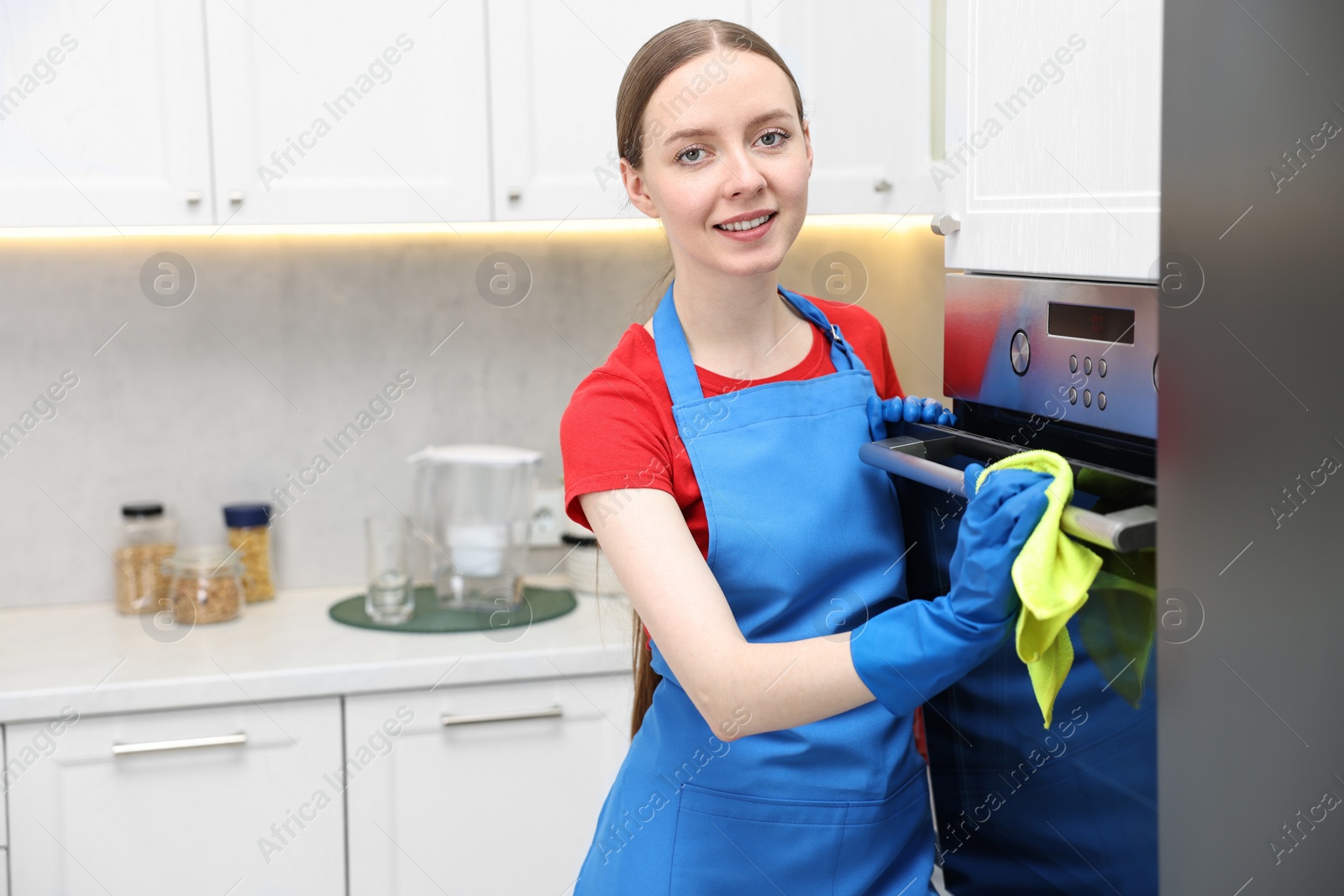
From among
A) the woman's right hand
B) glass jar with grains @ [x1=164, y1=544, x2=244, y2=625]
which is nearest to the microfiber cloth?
the woman's right hand

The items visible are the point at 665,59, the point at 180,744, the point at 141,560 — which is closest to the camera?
the point at 665,59

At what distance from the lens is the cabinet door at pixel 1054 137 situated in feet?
2.43

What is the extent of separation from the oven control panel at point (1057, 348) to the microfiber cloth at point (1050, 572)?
70 millimetres

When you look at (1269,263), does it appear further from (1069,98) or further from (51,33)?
(51,33)

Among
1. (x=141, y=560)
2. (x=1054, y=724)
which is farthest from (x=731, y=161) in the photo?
(x=141, y=560)

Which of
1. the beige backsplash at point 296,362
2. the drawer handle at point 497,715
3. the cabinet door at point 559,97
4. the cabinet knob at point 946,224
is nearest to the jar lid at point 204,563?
the beige backsplash at point 296,362

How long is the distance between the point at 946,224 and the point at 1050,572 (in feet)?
1.35

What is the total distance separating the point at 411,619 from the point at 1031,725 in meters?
1.23

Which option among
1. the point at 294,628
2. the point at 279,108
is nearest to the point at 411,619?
the point at 294,628

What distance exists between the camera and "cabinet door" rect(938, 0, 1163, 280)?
29.2 inches

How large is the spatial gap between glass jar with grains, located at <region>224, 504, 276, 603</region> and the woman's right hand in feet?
4.97

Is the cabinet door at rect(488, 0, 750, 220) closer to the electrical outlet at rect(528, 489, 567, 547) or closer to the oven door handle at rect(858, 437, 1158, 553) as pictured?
the electrical outlet at rect(528, 489, 567, 547)

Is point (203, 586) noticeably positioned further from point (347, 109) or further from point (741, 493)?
point (741, 493)

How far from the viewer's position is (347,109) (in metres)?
1.72
